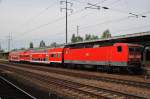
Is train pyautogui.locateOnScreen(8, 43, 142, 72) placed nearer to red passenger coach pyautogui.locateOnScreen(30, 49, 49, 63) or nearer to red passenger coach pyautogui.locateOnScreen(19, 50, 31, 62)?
red passenger coach pyautogui.locateOnScreen(30, 49, 49, 63)

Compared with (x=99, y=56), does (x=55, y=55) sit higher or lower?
higher

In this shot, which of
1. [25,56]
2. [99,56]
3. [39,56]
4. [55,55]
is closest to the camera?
[99,56]

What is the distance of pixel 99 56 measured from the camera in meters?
30.2

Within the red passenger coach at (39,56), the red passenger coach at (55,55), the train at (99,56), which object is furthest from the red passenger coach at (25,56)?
the red passenger coach at (55,55)

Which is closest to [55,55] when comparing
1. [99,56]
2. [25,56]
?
[99,56]

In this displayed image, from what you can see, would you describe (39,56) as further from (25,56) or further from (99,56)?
(99,56)

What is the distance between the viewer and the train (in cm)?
2619

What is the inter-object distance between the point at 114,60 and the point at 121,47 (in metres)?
1.71

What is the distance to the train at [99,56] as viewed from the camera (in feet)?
85.9

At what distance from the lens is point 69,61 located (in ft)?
125

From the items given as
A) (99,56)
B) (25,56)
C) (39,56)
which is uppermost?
(25,56)

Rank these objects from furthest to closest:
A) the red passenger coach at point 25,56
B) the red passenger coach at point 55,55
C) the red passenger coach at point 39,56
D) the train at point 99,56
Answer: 1. the red passenger coach at point 25,56
2. the red passenger coach at point 39,56
3. the red passenger coach at point 55,55
4. the train at point 99,56

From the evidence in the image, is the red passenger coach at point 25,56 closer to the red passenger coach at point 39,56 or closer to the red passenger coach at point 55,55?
the red passenger coach at point 39,56

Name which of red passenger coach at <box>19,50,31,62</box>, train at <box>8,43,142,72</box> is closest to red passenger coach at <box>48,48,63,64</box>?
train at <box>8,43,142,72</box>
